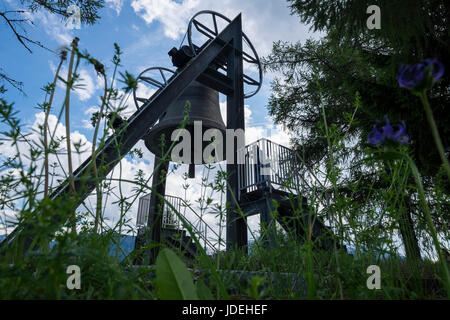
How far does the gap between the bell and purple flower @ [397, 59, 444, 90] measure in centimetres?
411

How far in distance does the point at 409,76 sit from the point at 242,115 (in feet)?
16.9

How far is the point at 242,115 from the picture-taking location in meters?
5.77

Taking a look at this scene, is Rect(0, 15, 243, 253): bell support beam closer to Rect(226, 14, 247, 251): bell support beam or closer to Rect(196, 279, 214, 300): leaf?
Rect(226, 14, 247, 251): bell support beam

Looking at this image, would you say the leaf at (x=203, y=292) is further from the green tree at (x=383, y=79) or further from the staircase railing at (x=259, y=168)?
the staircase railing at (x=259, y=168)

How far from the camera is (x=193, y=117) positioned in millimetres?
4910

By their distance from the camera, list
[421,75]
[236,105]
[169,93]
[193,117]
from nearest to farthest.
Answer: [421,75] < [169,93] < [193,117] < [236,105]

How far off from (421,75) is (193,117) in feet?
14.5

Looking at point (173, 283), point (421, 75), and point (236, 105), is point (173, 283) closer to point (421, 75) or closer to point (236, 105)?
point (421, 75)

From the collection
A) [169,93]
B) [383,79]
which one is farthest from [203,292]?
[383,79]

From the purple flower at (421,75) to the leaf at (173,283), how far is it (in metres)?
0.71

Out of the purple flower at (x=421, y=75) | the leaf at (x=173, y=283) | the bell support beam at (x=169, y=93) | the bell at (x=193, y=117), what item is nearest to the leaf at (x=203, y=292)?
the leaf at (x=173, y=283)

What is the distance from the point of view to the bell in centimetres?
494

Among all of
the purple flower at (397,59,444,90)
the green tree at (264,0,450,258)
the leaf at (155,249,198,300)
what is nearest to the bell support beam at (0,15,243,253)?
the green tree at (264,0,450,258)
